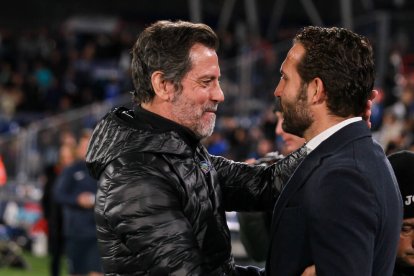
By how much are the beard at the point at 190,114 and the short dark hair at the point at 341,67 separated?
443mm

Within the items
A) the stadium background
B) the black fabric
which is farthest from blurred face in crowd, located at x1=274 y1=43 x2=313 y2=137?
the stadium background

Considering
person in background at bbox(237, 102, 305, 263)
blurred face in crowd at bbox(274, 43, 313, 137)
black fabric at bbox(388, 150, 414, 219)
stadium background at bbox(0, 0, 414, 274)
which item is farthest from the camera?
stadium background at bbox(0, 0, 414, 274)

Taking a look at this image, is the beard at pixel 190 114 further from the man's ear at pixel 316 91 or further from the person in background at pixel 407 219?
the person in background at pixel 407 219

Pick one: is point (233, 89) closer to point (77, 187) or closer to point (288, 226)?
point (77, 187)

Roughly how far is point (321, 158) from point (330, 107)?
0.17 meters

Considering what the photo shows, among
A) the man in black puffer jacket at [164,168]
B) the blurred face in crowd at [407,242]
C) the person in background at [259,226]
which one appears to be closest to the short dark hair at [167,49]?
the man in black puffer jacket at [164,168]

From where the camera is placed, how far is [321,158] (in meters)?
2.81

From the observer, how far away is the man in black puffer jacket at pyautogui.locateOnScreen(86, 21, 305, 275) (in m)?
2.81

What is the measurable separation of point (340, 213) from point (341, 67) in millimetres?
482

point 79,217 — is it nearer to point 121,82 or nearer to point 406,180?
point 406,180

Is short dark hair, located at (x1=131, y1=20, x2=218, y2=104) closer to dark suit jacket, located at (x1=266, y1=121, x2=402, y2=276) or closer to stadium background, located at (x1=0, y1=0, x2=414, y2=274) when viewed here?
dark suit jacket, located at (x1=266, y1=121, x2=402, y2=276)

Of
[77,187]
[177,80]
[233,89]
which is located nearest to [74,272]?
[77,187]

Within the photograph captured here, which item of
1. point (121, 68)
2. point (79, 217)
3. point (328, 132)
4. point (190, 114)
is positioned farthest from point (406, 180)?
point (121, 68)

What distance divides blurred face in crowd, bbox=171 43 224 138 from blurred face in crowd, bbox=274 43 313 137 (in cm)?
30
